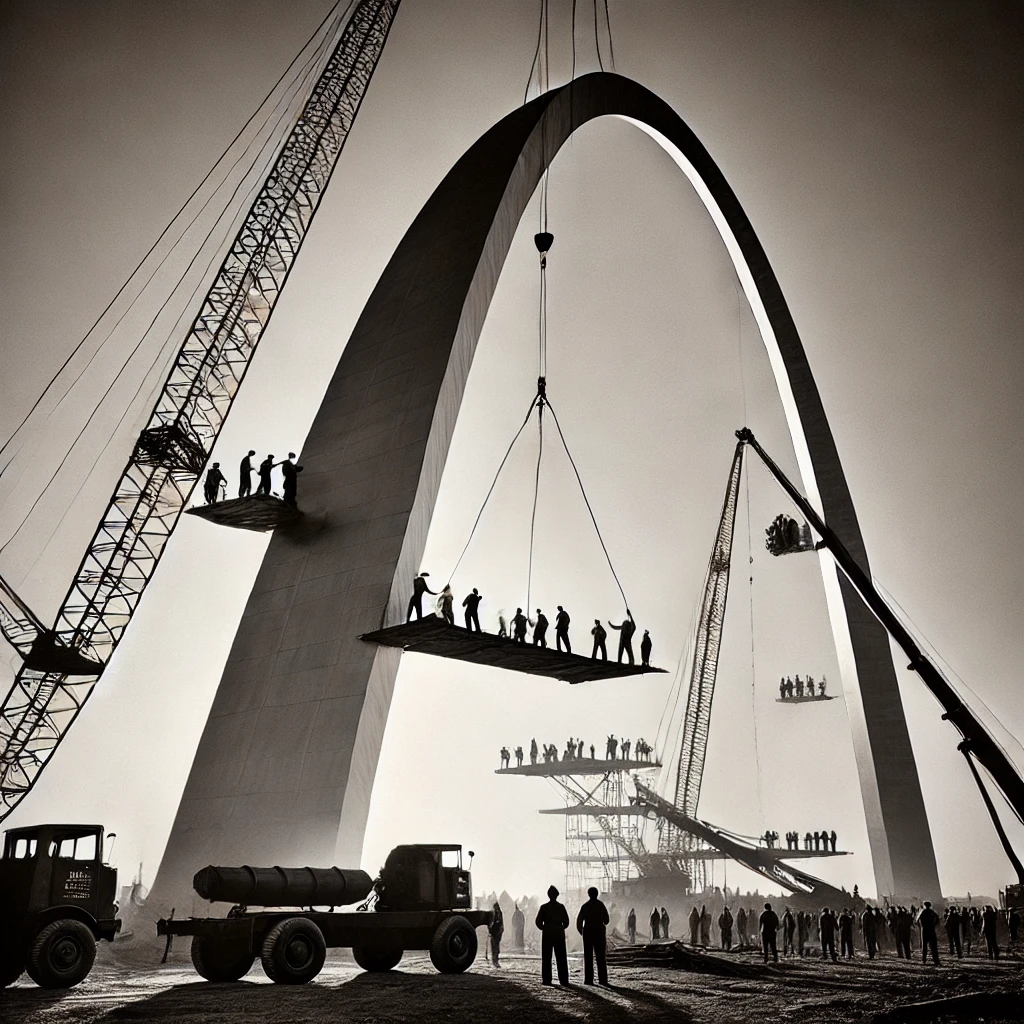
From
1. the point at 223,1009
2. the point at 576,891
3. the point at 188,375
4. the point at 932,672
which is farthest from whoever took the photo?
the point at 576,891

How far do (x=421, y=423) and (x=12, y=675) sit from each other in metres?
12.5

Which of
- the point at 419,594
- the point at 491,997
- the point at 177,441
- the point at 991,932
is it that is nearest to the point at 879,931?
the point at 991,932

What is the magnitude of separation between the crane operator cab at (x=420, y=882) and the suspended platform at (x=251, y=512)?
12364 mm

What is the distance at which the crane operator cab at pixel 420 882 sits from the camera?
53.5ft

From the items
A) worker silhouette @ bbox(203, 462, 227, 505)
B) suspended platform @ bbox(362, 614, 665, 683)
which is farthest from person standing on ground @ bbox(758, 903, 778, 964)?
worker silhouette @ bbox(203, 462, 227, 505)

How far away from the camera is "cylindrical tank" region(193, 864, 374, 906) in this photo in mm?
14602

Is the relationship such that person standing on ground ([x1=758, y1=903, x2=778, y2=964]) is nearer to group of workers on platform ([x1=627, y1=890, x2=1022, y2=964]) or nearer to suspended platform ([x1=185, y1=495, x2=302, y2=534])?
group of workers on platform ([x1=627, y1=890, x2=1022, y2=964])

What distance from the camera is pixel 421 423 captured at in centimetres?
2689

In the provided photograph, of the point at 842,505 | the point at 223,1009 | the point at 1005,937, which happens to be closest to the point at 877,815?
the point at 1005,937

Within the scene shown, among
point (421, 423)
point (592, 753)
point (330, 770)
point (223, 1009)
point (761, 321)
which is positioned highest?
point (761, 321)

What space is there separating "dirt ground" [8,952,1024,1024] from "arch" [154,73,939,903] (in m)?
6.83

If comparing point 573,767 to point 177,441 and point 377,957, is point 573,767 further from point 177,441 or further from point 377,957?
point 377,957

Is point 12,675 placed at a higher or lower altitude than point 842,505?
lower

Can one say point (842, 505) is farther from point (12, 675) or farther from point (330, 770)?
point (12, 675)
